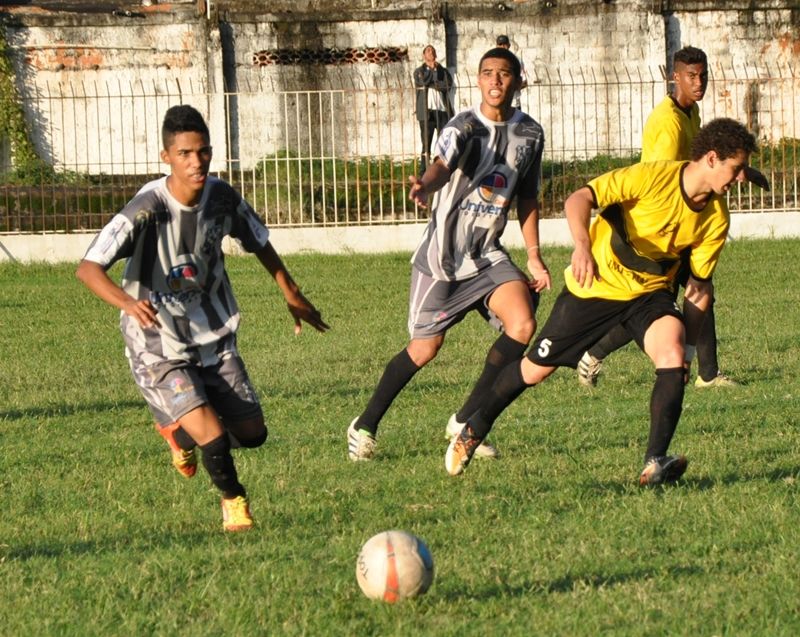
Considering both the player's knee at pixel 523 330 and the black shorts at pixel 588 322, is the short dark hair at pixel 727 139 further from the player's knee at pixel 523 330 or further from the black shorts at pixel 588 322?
the player's knee at pixel 523 330

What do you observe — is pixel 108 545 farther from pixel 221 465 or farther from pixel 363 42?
pixel 363 42

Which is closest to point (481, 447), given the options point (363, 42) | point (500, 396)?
point (500, 396)

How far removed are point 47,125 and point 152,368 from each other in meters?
21.2

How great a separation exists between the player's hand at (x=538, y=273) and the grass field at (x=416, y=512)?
2.76 ft

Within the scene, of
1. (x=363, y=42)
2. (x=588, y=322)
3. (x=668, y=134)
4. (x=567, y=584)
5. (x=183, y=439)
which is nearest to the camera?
(x=567, y=584)

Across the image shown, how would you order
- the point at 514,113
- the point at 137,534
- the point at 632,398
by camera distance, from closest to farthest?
the point at 137,534
the point at 514,113
the point at 632,398

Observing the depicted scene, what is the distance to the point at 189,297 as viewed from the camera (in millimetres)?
6500

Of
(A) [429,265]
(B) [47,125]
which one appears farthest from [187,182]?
(B) [47,125]

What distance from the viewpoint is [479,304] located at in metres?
8.23

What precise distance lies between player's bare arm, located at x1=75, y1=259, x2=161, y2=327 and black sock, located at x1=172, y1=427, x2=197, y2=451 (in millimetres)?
481

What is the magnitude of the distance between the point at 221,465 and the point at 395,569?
4.82 feet

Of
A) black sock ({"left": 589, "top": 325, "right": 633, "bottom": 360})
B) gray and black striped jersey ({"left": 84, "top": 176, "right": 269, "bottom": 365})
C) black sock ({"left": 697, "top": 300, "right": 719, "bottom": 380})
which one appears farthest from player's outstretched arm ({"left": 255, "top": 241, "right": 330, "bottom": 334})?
black sock ({"left": 697, "top": 300, "right": 719, "bottom": 380})

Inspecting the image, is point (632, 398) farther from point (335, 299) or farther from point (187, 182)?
point (335, 299)

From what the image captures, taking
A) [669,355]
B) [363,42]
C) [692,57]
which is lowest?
[669,355]
